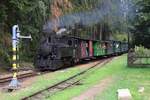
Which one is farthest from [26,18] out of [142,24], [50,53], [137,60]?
[137,60]

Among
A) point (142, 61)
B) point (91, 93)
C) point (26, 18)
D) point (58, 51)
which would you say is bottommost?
point (91, 93)

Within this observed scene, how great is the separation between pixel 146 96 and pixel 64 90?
4.44 m

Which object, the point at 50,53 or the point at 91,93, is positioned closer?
the point at 91,93

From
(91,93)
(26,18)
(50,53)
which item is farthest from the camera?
(26,18)

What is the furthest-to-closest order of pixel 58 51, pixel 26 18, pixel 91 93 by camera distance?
1. pixel 26 18
2. pixel 58 51
3. pixel 91 93

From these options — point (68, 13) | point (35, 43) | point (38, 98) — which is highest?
point (68, 13)

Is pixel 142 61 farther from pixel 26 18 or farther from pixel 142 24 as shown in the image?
pixel 26 18

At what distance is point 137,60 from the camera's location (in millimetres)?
32625

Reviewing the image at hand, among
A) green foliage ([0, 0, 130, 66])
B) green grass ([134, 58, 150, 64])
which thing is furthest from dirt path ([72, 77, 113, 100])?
green foliage ([0, 0, 130, 66])

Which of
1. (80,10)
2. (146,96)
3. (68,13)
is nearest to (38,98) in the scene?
(146,96)

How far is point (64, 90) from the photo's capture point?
729 inches

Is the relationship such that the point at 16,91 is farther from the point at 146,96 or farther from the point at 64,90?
the point at 146,96

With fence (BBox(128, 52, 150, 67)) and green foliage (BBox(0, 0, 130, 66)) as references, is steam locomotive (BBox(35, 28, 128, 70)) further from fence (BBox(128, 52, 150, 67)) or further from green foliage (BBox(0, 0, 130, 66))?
fence (BBox(128, 52, 150, 67))

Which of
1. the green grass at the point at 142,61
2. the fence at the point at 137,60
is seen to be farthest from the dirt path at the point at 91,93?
the green grass at the point at 142,61
